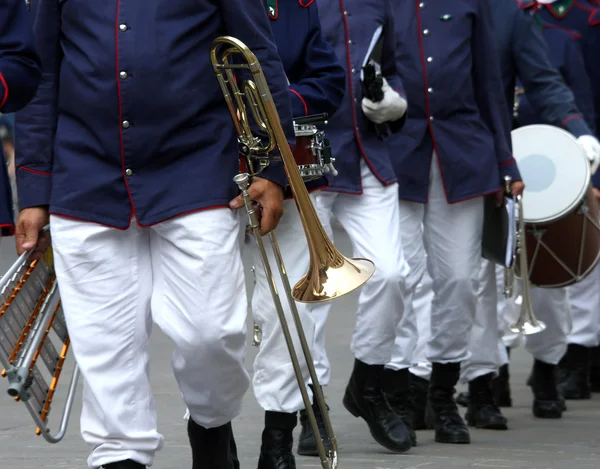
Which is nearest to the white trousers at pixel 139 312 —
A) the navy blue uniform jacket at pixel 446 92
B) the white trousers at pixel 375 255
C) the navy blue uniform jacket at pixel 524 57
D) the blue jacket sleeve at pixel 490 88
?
the white trousers at pixel 375 255

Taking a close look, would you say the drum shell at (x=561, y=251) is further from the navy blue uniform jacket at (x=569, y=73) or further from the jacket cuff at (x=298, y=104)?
the jacket cuff at (x=298, y=104)

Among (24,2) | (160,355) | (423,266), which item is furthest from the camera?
(160,355)

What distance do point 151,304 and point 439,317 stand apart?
7.78 feet

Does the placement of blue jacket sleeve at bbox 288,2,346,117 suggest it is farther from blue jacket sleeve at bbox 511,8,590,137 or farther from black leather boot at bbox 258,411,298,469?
blue jacket sleeve at bbox 511,8,590,137

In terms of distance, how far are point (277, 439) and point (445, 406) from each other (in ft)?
5.08

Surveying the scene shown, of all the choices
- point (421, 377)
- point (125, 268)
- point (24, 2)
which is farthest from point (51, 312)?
point (421, 377)

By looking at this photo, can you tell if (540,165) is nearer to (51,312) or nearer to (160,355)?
(160,355)

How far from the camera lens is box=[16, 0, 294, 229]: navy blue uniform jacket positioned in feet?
13.7

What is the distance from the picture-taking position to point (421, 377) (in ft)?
22.5

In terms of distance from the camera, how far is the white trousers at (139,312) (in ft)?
13.8

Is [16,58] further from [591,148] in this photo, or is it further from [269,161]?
[591,148]

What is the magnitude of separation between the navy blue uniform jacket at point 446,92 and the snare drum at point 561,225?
2.15 ft

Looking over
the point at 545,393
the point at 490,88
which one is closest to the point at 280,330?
the point at 490,88

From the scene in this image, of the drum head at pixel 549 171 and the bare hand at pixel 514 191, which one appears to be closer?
the bare hand at pixel 514 191
